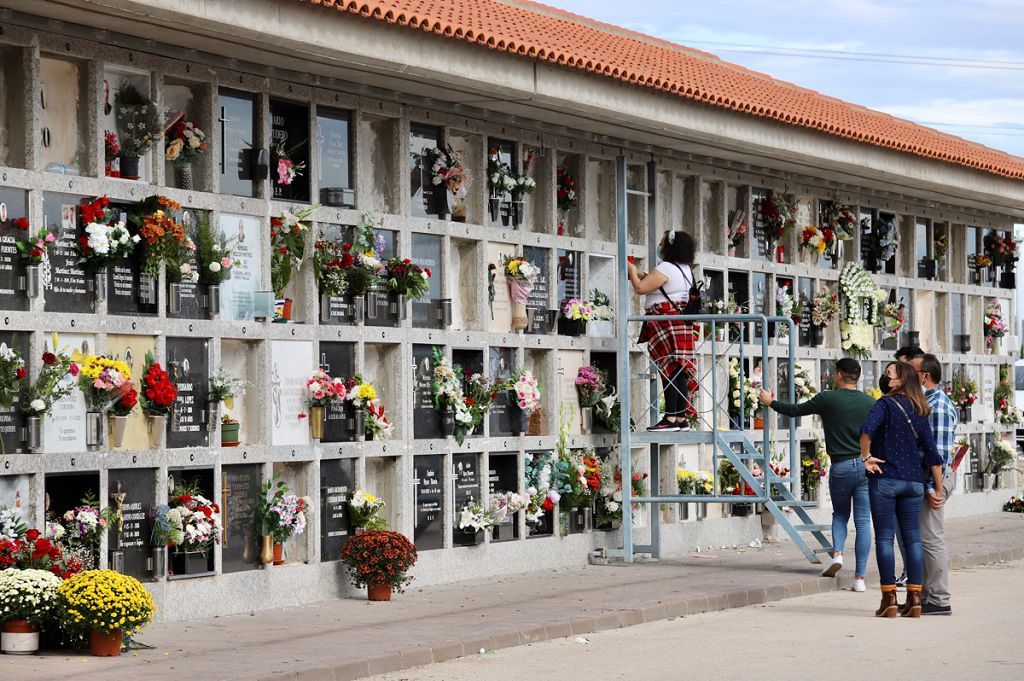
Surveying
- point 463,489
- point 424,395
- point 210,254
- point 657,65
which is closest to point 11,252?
point 210,254

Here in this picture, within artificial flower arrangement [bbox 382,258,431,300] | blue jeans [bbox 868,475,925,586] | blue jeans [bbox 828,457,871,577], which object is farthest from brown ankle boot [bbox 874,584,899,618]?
artificial flower arrangement [bbox 382,258,431,300]

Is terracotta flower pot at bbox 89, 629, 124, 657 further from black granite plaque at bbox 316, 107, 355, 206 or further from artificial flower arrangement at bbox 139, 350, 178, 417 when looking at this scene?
black granite plaque at bbox 316, 107, 355, 206

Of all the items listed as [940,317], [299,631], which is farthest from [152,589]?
[940,317]

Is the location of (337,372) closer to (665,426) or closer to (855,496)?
(665,426)

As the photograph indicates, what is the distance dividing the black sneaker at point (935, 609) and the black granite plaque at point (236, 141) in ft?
17.4

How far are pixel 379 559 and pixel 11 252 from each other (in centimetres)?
334

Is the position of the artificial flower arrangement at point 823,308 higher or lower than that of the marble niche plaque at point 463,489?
higher

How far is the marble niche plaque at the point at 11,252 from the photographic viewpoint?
9.80 metres

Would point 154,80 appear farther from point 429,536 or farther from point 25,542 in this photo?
point 429,536

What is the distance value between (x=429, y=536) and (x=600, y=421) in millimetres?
2577

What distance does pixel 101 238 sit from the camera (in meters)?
10.2

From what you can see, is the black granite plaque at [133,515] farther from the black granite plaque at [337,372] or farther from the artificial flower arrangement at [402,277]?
the artificial flower arrangement at [402,277]

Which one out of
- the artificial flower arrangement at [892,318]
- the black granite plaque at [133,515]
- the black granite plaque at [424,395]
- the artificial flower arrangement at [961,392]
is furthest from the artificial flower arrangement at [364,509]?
the artificial flower arrangement at [961,392]

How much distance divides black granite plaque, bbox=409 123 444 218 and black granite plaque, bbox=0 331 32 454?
3.83 m
